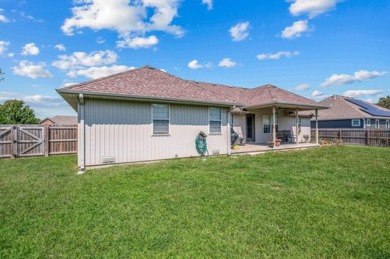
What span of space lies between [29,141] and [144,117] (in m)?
6.94

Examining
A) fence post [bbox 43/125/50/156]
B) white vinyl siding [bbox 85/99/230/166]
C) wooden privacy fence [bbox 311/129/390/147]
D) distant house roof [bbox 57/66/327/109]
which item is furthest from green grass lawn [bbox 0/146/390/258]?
wooden privacy fence [bbox 311/129/390/147]

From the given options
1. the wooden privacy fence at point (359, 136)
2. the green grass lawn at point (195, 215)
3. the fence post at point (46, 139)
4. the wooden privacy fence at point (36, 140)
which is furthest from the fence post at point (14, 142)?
the wooden privacy fence at point (359, 136)

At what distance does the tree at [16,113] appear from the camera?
3650 centimetres

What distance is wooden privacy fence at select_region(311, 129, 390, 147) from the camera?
677 inches

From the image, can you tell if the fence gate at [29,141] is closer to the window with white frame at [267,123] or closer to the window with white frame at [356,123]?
the window with white frame at [267,123]

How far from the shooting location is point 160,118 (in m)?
9.11

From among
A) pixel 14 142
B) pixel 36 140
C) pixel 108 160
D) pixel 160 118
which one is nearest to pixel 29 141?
pixel 36 140

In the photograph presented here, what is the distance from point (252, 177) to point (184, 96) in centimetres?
469

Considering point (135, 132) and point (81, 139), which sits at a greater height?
point (135, 132)

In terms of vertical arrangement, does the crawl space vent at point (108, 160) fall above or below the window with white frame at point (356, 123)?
below

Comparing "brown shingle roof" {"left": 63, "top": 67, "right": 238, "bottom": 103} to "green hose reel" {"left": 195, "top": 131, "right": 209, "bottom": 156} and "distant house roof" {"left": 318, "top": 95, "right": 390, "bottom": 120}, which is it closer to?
"green hose reel" {"left": 195, "top": 131, "right": 209, "bottom": 156}

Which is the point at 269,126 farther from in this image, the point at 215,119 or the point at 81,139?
the point at 81,139

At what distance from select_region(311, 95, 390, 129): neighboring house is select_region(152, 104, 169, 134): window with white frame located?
22699 mm

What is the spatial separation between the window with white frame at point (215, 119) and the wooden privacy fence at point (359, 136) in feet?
45.7
